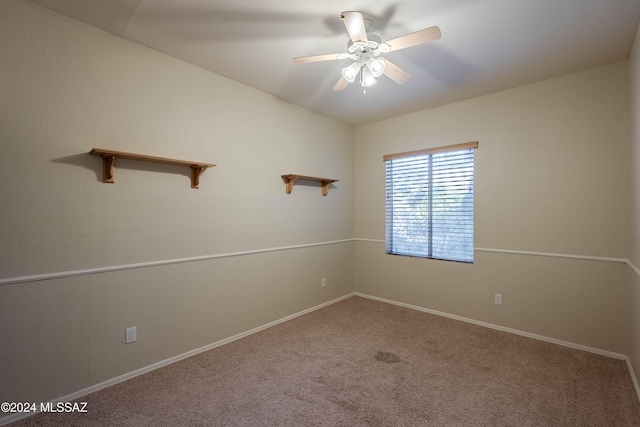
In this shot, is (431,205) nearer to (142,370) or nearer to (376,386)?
(376,386)

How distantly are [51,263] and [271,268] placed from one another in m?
1.86

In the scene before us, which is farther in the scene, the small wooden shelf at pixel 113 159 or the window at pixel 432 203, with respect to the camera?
the window at pixel 432 203

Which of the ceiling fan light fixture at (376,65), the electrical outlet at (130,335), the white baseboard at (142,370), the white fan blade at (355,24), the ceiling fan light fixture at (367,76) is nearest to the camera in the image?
the white fan blade at (355,24)

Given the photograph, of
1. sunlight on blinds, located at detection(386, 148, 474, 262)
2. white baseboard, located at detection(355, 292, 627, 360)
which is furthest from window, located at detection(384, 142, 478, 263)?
white baseboard, located at detection(355, 292, 627, 360)

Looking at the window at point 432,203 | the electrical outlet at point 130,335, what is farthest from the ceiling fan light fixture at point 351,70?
the electrical outlet at point 130,335

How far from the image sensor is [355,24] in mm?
1709

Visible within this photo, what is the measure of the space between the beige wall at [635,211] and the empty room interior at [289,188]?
3 centimetres

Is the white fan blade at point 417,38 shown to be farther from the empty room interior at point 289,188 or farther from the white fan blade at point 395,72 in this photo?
the white fan blade at point 395,72

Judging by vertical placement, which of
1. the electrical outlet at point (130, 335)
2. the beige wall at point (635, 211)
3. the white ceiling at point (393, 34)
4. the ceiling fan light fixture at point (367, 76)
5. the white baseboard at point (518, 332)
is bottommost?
the white baseboard at point (518, 332)

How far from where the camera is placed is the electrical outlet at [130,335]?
2249mm

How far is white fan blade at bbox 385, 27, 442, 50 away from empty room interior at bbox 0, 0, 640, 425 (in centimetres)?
1

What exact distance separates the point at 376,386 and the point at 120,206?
2.34 meters

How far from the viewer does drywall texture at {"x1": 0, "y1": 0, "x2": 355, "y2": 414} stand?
72.5 inches

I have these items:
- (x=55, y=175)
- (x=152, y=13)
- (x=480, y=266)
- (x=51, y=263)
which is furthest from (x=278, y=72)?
(x=480, y=266)
